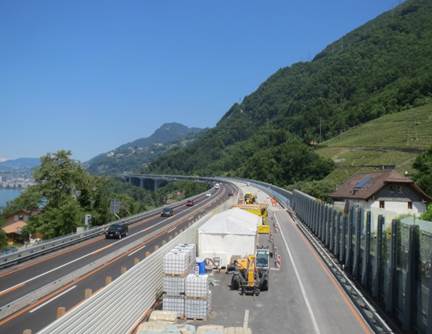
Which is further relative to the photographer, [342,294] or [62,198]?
[62,198]

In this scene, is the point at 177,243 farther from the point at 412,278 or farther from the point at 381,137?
the point at 381,137

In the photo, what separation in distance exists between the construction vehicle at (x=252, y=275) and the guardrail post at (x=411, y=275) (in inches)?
293

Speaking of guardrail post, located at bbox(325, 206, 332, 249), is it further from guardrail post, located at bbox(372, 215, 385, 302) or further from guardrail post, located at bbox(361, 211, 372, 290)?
guardrail post, located at bbox(372, 215, 385, 302)

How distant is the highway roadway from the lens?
16.5 m

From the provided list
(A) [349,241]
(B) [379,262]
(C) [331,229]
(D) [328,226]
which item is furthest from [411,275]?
(D) [328,226]

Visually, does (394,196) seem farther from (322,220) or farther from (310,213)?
(322,220)

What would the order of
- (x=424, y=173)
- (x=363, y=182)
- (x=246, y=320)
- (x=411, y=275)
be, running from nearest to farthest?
(x=411, y=275) < (x=246, y=320) < (x=363, y=182) < (x=424, y=173)

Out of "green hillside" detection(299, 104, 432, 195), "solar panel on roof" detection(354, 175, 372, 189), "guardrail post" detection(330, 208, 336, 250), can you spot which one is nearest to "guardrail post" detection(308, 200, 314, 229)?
"guardrail post" detection(330, 208, 336, 250)

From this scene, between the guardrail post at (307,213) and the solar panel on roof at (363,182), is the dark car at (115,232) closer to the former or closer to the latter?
the guardrail post at (307,213)

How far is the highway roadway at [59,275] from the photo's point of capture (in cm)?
1655

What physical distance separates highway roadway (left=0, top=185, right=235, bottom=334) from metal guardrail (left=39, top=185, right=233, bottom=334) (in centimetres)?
115

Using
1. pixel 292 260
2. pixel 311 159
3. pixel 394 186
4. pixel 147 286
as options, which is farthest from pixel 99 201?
pixel 311 159

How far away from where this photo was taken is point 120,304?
14328mm

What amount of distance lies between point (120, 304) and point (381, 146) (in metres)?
114
